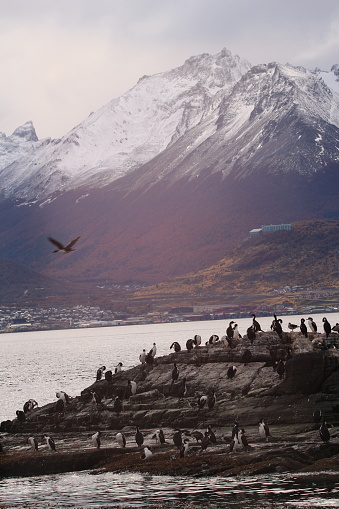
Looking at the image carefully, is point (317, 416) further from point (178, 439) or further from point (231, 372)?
point (231, 372)

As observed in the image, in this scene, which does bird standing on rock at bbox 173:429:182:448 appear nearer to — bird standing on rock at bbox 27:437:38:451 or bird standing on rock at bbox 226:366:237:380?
bird standing on rock at bbox 27:437:38:451

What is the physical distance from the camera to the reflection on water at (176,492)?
127 feet

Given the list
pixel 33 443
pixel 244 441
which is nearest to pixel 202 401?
pixel 244 441

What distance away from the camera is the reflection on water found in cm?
3872

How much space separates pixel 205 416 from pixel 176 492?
12.2m

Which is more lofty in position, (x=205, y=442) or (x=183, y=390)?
(x=183, y=390)

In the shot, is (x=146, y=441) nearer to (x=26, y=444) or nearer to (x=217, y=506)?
(x=26, y=444)

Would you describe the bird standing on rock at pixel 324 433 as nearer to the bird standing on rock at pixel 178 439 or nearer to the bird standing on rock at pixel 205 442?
the bird standing on rock at pixel 205 442

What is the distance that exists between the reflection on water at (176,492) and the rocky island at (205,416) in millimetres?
1217

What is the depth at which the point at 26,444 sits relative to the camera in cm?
5531

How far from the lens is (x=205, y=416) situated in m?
53.8

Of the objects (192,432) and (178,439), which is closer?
(178,439)

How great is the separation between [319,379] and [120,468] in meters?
11.4

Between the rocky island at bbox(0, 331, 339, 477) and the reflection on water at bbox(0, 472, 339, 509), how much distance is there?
3.99ft
